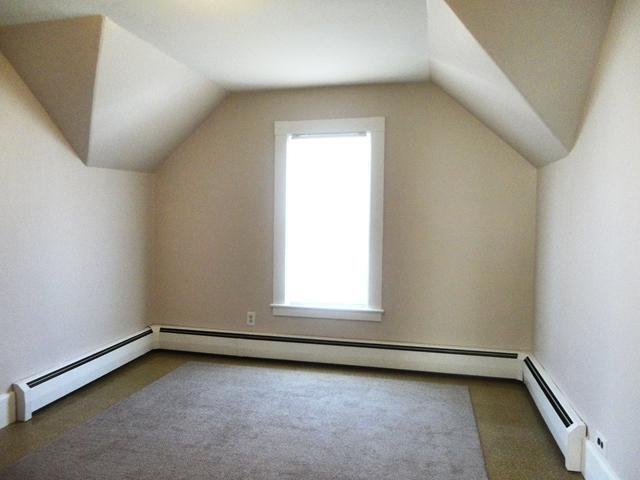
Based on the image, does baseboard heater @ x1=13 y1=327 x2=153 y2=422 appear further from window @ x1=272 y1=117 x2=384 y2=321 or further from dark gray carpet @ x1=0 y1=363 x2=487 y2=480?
window @ x1=272 y1=117 x2=384 y2=321

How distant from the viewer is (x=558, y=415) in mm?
2586

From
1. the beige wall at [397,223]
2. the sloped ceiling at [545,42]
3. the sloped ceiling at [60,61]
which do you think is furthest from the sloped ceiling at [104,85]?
the sloped ceiling at [545,42]

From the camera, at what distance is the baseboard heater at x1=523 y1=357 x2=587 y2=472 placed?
2320 millimetres

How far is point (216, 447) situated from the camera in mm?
2561

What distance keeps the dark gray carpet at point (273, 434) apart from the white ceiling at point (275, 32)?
231 cm

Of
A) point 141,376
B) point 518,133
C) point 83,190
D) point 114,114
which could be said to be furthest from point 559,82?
point 141,376

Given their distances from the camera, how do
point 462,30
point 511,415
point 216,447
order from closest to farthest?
point 462,30 < point 216,447 < point 511,415

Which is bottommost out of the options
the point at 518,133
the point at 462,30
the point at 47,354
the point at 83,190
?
the point at 47,354

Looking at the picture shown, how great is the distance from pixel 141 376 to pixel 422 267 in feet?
7.76

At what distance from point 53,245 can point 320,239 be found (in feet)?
6.53

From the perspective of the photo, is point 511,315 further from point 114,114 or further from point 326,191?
point 114,114

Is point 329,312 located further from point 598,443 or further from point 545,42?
point 545,42

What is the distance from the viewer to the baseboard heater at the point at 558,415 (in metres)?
2.32

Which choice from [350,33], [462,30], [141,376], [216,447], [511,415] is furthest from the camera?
[141,376]
